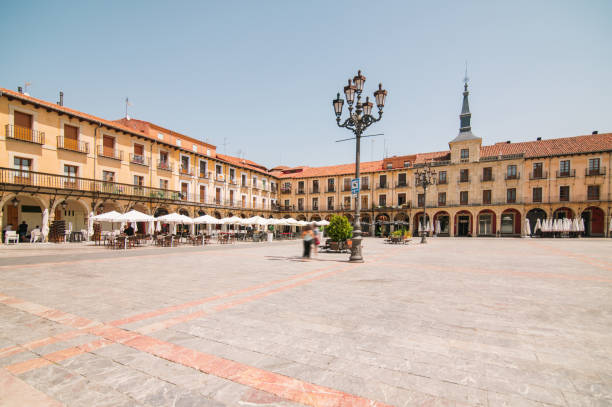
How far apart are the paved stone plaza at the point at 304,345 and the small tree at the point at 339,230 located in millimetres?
7501

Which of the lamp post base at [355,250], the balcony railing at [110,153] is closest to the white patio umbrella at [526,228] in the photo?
the lamp post base at [355,250]

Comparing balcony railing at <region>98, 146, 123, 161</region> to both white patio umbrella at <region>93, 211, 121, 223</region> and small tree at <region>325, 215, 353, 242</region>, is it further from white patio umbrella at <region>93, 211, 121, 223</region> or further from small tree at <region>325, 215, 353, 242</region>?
small tree at <region>325, 215, 353, 242</region>

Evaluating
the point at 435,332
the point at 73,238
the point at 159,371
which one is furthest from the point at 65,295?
the point at 73,238

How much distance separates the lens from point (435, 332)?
343 centimetres

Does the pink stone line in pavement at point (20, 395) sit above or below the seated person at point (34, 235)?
above

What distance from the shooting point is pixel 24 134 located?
17.8 meters

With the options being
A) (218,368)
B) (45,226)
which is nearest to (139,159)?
(45,226)

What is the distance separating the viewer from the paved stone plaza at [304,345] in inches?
87.9

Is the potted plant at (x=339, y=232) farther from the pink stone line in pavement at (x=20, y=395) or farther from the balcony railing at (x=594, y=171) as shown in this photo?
the balcony railing at (x=594, y=171)

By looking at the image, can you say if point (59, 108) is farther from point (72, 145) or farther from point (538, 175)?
point (538, 175)

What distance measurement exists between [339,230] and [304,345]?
10.6 meters

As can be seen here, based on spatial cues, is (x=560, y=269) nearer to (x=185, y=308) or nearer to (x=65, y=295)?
(x=185, y=308)

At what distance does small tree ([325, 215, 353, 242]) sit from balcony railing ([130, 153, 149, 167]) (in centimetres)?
1861

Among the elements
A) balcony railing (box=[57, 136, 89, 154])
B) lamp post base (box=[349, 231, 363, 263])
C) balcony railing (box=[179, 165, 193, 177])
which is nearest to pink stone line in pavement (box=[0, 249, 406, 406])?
lamp post base (box=[349, 231, 363, 263])
